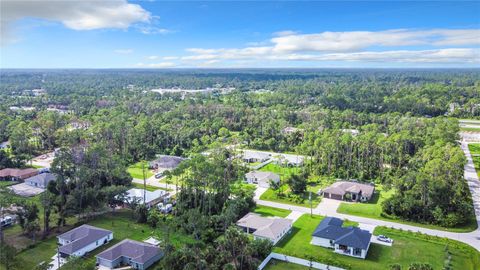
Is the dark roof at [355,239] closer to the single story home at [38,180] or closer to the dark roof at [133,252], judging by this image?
the dark roof at [133,252]

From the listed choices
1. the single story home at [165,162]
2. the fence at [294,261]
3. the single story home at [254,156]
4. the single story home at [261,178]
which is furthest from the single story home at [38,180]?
the fence at [294,261]

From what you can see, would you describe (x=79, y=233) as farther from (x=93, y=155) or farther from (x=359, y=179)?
(x=359, y=179)

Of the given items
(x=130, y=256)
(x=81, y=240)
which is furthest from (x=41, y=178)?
(x=130, y=256)

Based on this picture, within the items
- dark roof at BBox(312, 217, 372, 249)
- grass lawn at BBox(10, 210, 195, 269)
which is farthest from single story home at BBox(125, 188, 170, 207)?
dark roof at BBox(312, 217, 372, 249)

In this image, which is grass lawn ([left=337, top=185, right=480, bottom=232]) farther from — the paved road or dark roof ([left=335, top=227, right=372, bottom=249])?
dark roof ([left=335, top=227, right=372, bottom=249])

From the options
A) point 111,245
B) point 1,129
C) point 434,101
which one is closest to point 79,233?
point 111,245

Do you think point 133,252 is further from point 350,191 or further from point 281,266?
point 350,191
